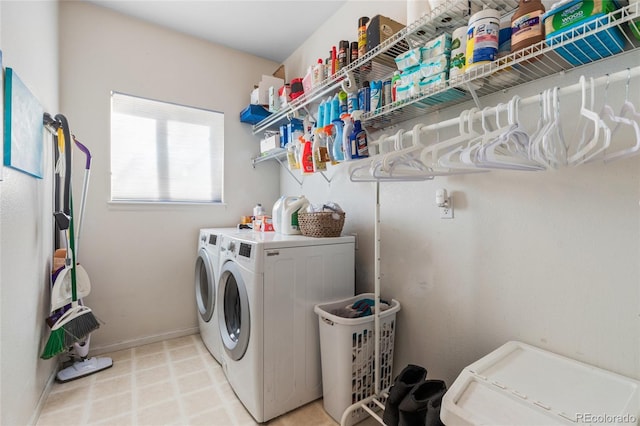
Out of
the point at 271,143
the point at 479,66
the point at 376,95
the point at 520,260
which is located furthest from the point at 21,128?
the point at 520,260

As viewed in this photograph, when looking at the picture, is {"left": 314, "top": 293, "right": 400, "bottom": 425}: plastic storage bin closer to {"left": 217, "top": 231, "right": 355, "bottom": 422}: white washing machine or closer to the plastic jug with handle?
{"left": 217, "top": 231, "right": 355, "bottom": 422}: white washing machine

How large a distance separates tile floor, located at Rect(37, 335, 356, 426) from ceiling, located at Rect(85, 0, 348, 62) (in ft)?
8.88

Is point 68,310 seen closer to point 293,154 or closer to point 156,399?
point 156,399

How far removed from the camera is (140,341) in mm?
2379

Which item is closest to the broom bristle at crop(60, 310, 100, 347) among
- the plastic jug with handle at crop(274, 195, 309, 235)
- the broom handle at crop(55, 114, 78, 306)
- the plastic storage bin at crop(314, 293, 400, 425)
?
the broom handle at crop(55, 114, 78, 306)

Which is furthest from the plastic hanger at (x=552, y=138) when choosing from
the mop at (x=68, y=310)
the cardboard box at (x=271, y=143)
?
the mop at (x=68, y=310)

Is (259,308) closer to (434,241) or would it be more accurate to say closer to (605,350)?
(434,241)

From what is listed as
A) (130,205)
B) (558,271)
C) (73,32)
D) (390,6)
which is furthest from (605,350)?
(73,32)

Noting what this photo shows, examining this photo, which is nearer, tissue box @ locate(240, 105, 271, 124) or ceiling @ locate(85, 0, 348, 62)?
ceiling @ locate(85, 0, 348, 62)

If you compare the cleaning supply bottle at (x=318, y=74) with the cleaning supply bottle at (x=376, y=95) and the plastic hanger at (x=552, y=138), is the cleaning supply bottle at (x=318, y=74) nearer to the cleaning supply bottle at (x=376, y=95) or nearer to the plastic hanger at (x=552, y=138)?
the cleaning supply bottle at (x=376, y=95)

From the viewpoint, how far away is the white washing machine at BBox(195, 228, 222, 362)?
204 cm

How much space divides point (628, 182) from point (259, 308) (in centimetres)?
154

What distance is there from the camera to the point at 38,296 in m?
1.58

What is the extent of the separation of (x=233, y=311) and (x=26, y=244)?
3.58 feet
